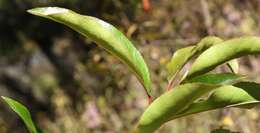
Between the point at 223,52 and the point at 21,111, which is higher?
the point at 223,52

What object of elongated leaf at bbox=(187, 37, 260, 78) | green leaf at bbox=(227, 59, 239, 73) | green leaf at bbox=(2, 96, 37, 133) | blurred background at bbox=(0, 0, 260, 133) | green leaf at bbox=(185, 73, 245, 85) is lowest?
blurred background at bbox=(0, 0, 260, 133)

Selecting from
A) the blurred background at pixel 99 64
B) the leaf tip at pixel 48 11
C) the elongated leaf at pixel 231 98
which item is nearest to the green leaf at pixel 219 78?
the elongated leaf at pixel 231 98

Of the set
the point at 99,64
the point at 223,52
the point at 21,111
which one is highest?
the point at 223,52

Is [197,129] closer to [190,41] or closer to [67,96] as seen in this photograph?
[190,41]

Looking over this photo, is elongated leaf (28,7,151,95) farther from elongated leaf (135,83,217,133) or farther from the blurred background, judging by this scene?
the blurred background

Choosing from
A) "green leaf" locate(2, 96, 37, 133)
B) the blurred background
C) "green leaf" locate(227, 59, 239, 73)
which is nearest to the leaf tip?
"green leaf" locate(2, 96, 37, 133)

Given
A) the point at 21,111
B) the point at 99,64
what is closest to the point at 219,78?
the point at 21,111

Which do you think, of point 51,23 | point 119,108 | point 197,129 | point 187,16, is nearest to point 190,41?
point 197,129

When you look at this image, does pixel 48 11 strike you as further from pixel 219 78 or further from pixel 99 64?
pixel 99 64
